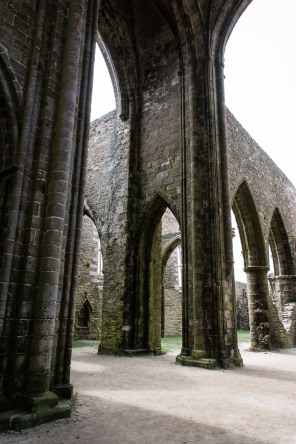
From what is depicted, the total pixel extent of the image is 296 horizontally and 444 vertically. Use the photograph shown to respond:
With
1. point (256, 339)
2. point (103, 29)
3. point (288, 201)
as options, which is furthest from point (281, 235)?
point (103, 29)

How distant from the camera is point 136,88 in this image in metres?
10.1

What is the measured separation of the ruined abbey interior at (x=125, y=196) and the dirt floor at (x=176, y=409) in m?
0.38

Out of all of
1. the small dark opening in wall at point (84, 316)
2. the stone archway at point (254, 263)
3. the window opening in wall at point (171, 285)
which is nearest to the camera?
the stone archway at point (254, 263)

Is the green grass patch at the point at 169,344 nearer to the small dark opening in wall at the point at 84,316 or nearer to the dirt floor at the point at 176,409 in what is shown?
the small dark opening in wall at the point at 84,316

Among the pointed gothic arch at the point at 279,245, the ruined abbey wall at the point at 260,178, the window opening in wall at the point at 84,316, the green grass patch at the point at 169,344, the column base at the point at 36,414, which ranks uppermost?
the ruined abbey wall at the point at 260,178

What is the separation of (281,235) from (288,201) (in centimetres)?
213

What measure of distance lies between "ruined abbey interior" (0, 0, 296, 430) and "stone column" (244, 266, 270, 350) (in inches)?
1.3

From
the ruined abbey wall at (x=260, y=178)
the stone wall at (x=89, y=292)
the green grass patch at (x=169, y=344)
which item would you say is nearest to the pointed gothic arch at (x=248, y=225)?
the ruined abbey wall at (x=260, y=178)

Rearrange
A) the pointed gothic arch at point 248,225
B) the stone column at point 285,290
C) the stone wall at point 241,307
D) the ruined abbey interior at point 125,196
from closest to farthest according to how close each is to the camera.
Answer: the ruined abbey interior at point 125,196 → the pointed gothic arch at point 248,225 → the stone column at point 285,290 → the stone wall at point 241,307

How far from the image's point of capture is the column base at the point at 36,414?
107 inches

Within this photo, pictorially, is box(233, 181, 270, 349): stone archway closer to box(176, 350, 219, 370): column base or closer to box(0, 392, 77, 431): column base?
box(176, 350, 219, 370): column base

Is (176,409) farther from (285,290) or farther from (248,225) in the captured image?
(285,290)

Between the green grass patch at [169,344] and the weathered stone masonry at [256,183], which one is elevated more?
the weathered stone masonry at [256,183]

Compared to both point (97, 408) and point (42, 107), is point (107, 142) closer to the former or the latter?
point (42, 107)
